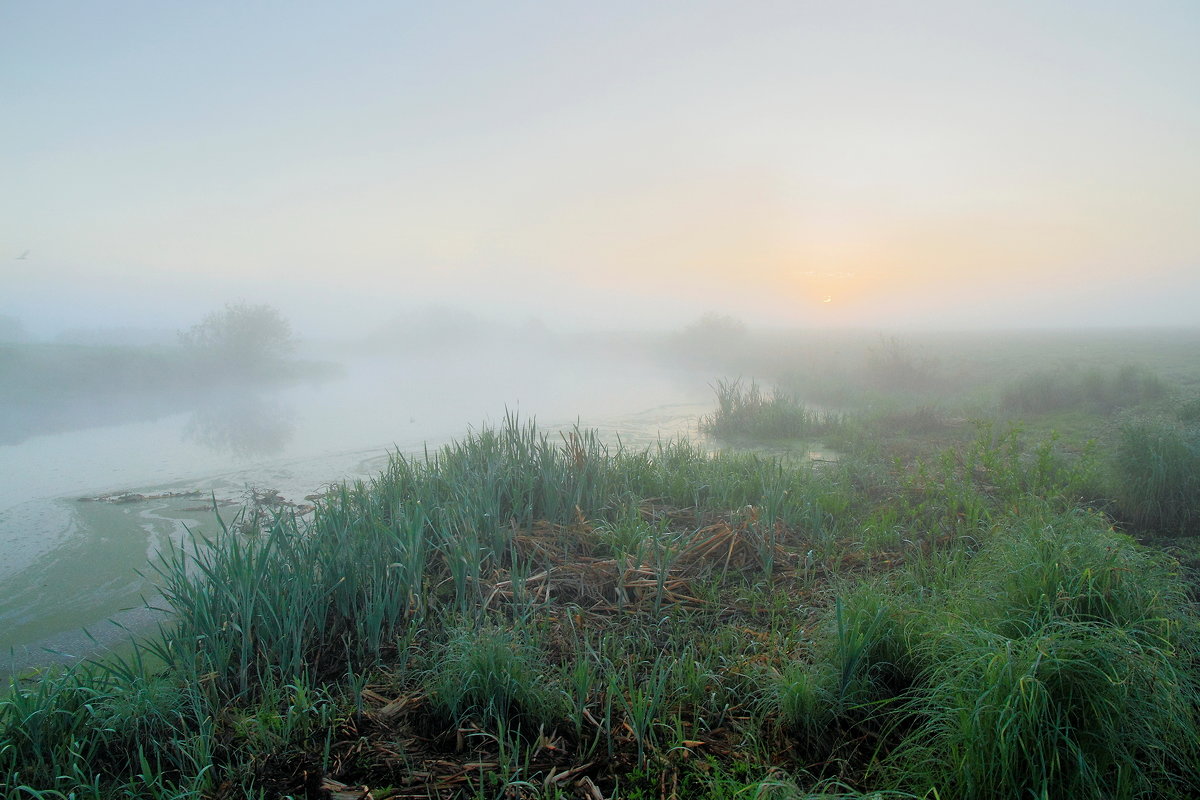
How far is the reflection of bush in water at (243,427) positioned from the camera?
957 centimetres

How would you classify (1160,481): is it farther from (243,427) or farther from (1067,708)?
(243,427)

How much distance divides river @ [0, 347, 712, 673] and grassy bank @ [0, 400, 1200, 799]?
0.48m

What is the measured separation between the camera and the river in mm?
3777

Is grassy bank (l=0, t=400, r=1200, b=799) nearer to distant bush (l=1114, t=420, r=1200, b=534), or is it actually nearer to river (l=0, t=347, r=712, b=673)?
river (l=0, t=347, r=712, b=673)

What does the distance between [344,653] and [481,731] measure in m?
0.96

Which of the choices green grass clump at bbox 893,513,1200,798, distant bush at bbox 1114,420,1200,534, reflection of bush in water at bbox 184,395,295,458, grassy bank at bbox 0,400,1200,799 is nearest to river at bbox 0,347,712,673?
reflection of bush in water at bbox 184,395,295,458

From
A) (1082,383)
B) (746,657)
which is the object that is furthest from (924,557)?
(1082,383)

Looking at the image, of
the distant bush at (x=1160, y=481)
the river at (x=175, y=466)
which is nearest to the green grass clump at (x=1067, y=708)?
the distant bush at (x=1160, y=481)

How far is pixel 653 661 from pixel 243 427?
11.8 m

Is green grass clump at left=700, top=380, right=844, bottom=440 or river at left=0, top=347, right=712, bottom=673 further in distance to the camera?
green grass clump at left=700, top=380, right=844, bottom=440

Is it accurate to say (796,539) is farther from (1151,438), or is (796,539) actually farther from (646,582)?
(1151,438)

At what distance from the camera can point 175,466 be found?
7984 mm

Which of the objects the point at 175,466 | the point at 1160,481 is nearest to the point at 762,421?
the point at 1160,481

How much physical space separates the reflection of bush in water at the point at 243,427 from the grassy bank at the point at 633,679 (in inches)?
280
